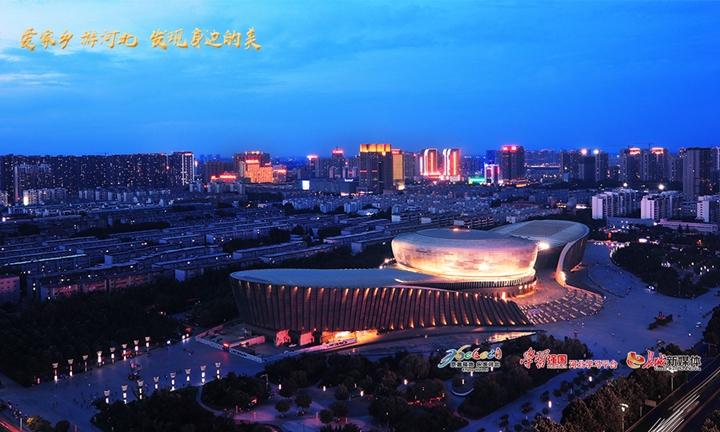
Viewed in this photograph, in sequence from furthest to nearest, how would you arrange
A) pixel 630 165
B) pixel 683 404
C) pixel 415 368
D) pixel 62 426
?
1. pixel 630 165
2. pixel 415 368
3. pixel 683 404
4. pixel 62 426

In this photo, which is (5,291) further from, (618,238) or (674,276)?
(618,238)

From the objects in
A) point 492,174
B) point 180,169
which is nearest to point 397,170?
point 492,174

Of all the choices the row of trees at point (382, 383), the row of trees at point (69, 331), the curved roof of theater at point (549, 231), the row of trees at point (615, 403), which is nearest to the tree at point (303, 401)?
the row of trees at point (382, 383)

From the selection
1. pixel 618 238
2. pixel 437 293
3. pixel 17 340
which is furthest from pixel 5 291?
pixel 618 238

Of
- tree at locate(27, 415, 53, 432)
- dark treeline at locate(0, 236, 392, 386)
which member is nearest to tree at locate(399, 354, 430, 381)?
tree at locate(27, 415, 53, 432)

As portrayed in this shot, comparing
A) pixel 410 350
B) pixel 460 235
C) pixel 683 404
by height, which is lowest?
pixel 683 404

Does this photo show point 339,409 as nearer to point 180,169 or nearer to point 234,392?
point 234,392

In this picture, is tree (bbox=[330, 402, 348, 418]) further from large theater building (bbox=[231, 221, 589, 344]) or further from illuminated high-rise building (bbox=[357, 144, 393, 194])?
illuminated high-rise building (bbox=[357, 144, 393, 194])
